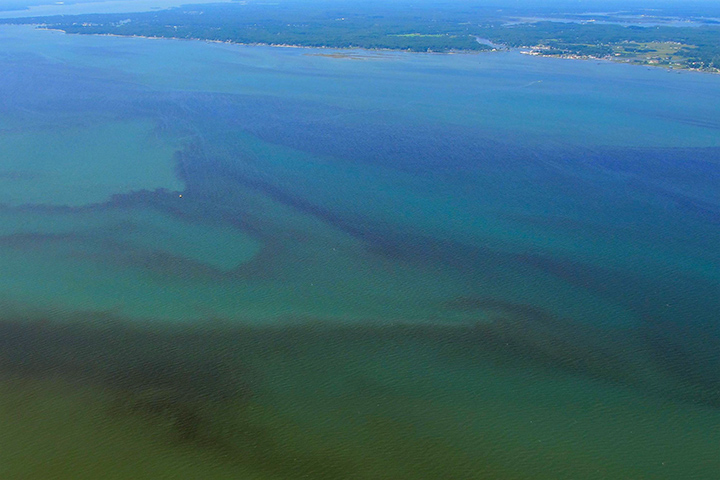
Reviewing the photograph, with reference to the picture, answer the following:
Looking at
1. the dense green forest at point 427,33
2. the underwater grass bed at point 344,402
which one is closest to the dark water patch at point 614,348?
the underwater grass bed at point 344,402

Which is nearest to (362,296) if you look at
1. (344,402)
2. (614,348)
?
(344,402)

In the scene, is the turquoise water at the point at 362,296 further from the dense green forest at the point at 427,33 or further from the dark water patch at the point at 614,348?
A: the dense green forest at the point at 427,33

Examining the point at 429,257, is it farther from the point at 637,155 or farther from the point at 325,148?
the point at 637,155

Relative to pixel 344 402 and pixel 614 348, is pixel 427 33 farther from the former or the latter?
pixel 344 402

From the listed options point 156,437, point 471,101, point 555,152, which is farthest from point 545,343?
point 471,101

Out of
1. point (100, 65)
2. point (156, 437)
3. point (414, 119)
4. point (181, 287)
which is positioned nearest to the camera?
point (156, 437)

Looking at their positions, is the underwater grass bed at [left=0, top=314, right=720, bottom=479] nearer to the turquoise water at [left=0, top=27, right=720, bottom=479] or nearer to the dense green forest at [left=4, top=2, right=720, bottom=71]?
the turquoise water at [left=0, top=27, right=720, bottom=479]
